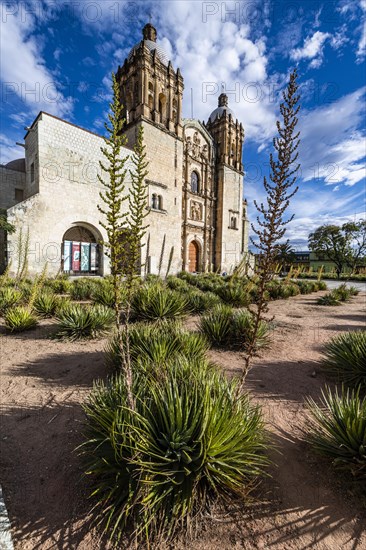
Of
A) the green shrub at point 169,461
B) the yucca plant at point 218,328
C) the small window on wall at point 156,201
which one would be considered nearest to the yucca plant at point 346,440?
the green shrub at point 169,461

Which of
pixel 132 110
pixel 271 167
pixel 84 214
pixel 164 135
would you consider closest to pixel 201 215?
pixel 164 135

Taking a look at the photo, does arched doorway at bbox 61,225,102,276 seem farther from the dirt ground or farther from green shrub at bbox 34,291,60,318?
the dirt ground

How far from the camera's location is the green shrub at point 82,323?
4812 millimetres

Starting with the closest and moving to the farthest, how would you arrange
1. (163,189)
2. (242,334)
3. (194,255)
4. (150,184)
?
(242,334), (150,184), (163,189), (194,255)

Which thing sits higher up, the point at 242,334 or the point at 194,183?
the point at 194,183

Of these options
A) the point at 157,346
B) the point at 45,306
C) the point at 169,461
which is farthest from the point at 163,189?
the point at 169,461

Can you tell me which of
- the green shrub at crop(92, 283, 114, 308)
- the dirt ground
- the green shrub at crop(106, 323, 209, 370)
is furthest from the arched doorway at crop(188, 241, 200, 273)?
the dirt ground

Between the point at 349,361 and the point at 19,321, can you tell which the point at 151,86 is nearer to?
the point at 19,321

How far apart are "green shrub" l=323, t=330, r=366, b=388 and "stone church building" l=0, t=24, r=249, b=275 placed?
155 inches

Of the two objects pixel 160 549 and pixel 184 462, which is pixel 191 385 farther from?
pixel 160 549

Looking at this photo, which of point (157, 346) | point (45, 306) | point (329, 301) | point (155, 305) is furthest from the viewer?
point (329, 301)

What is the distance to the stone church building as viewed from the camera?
13164mm

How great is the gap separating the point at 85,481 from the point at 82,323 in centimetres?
339

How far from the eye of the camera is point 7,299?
247 inches
